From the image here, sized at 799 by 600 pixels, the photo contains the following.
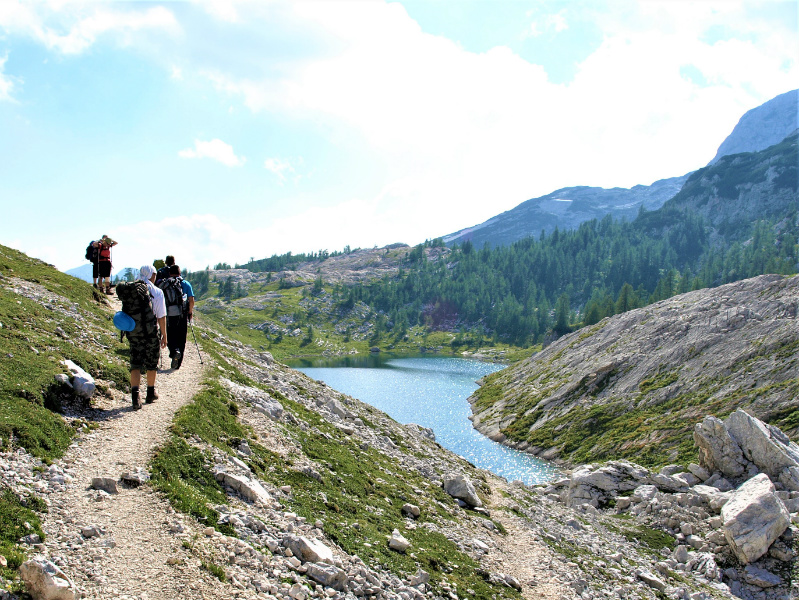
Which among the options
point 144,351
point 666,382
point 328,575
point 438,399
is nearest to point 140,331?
point 144,351

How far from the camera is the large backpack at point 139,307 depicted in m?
17.1

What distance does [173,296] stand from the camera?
2272cm

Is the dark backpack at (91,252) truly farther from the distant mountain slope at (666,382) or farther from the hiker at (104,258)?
the distant mountain slope at (666,382)

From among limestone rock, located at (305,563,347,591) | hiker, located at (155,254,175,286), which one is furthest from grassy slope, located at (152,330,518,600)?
hiker, located at (155,254,175,286)

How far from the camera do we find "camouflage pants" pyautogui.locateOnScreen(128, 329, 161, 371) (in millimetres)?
16969

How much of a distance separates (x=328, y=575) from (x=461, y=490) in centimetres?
1717

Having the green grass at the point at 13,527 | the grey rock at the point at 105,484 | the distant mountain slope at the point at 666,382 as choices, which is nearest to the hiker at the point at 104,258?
the grey rock at the point at 105,484

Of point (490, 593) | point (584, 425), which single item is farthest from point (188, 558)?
point (584, 425)

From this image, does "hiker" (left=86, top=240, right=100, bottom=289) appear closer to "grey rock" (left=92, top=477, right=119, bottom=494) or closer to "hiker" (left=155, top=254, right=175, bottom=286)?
"hiker" (left=155, top=254, right=175, bottom=286)

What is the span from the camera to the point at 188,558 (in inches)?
409

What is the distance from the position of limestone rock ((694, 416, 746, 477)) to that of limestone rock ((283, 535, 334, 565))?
134 ft

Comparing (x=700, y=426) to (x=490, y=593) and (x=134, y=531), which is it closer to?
(x=490, y=593)

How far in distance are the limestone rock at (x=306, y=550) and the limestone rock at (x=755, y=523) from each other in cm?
3050

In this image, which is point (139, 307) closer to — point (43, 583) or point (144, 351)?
point (144, 351)
